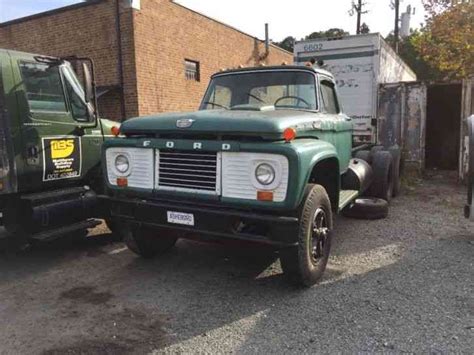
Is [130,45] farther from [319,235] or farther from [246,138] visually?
[319,235]

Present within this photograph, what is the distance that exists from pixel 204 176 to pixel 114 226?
2624 mm

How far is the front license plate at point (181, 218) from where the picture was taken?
13.6ft

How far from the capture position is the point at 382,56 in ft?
36.7

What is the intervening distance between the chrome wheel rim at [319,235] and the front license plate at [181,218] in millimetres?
1162

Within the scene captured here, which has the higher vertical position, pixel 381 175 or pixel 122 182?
pixel 122 182

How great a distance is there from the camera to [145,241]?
5.23 metres

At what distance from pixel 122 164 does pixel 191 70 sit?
10336 mm

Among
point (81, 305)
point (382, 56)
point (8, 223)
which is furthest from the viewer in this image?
point (382, 56)

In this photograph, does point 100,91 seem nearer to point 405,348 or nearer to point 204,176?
point 204,176

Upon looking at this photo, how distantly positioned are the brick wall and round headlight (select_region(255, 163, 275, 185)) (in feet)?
28.2

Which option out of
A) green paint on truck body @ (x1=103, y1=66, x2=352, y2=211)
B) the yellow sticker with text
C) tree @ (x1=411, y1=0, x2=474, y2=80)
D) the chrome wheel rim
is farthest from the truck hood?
tree @ (x1=411, y1=0, x2=474, y2=80)

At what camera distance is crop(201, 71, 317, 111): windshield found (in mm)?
5262

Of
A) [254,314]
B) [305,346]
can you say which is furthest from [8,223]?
[305,346]

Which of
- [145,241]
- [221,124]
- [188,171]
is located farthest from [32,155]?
[221,124]
